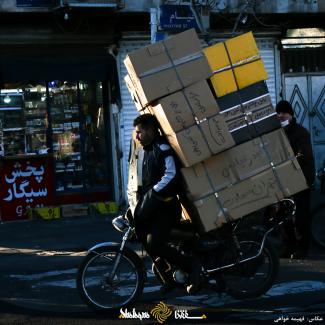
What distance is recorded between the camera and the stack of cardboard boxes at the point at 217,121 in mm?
5906

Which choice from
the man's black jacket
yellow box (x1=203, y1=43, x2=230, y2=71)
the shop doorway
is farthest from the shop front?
yellow box (x1=203, y1=43, x2=230, y2=71)

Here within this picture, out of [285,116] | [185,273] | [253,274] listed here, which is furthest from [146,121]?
[285,116]

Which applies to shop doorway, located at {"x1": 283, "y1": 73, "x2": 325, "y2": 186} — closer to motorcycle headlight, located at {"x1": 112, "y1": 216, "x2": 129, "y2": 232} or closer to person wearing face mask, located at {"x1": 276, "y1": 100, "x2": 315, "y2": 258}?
person wearing face mask, located at {"x1": 276, "y1": 100, "x2": 315, "y2": 258}

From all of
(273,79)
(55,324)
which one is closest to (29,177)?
(273,79)

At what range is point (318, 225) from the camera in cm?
915

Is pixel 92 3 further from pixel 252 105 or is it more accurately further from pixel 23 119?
pixel 252 105

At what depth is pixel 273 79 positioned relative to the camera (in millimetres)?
14680

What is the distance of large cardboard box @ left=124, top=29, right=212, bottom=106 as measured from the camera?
589 centimetres

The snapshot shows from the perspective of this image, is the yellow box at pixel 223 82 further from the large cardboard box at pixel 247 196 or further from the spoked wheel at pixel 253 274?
the spoked wheel at pixel 253 274

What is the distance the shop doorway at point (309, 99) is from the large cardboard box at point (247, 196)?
8.65 metres

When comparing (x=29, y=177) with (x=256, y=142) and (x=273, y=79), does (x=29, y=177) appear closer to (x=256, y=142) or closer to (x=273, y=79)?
(x=273, y=79)

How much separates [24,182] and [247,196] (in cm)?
752

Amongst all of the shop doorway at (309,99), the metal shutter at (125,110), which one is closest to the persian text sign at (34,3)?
the metal shutter at (125,110)

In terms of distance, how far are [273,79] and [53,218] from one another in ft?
19.1
